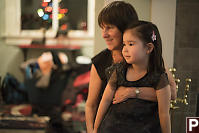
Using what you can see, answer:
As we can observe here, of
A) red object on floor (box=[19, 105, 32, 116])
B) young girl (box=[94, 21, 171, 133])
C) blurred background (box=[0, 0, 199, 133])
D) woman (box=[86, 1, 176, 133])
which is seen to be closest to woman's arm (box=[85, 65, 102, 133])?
woman (box=[86, 1, 176, 133])

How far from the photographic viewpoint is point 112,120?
660 mm

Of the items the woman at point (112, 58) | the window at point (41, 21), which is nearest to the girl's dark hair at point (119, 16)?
the woman at point (112, 58)

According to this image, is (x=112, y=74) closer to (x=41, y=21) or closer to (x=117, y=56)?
(x=117, y=56)

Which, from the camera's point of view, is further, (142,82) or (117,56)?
(117,56)

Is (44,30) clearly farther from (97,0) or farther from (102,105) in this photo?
(102,105)

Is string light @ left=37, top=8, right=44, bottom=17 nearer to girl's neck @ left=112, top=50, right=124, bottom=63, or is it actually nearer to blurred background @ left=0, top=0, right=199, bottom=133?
blurred background @ left=0, top=0, right=199, bottom=133

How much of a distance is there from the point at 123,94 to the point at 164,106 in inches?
4.3

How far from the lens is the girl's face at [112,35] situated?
711 millimetres

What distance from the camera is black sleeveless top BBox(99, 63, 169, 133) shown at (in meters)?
0.63

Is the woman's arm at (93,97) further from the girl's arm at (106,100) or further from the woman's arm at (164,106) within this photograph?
the woman's arm at (164,106)

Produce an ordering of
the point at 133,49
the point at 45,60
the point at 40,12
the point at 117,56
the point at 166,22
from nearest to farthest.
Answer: the point at 133,49 < the point at 117,56 < the point at 166,22 < the point at 40,12 < the point at 45,60

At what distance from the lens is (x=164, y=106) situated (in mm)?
638

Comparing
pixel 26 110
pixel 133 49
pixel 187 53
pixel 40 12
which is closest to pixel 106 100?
pixel 133 49

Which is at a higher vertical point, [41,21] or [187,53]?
[41,21]
